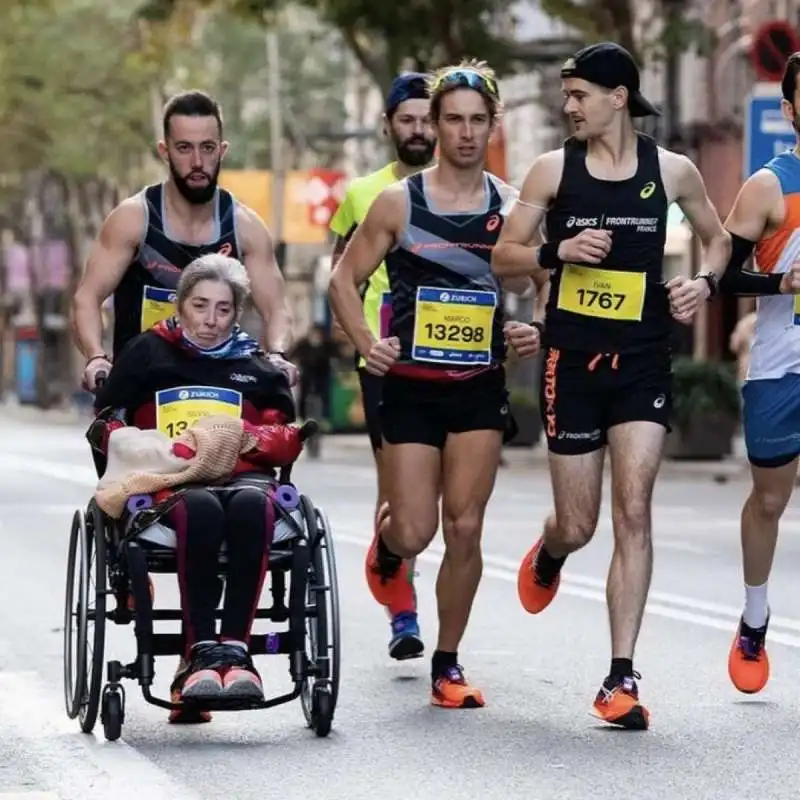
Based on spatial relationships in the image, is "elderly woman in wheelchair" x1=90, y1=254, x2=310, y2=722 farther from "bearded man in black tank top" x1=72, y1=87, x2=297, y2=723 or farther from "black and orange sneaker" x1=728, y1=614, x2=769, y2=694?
"black and orange sneaker" x1=728, y1=614, x2=769, y2=694

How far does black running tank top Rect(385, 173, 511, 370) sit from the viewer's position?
10.1 meters

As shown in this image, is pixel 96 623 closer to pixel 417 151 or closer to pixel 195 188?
pixel 195 188

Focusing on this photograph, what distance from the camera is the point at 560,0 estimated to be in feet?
112

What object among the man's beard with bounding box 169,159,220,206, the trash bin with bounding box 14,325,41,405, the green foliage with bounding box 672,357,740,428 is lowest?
the trash bin with bounding box 14,325,41,405

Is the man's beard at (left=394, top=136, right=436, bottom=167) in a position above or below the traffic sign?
below

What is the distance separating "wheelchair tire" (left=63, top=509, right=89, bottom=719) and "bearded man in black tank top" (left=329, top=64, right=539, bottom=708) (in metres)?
1.15

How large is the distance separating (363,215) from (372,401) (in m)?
0.70

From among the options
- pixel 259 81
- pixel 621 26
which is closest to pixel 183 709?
pixel 621 26

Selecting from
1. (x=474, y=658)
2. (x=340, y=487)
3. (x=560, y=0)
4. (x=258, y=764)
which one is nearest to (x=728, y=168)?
(x=560, y=0)

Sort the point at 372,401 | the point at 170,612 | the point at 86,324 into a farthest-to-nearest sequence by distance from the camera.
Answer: the point at 372,401, the point at 86,324, the point at 170,612

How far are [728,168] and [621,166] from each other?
43.0 m

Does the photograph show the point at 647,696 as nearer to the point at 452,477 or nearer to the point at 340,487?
the point at 452,477

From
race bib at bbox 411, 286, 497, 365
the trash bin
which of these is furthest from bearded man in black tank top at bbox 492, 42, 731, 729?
the trash bin

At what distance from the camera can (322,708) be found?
9078 mm
